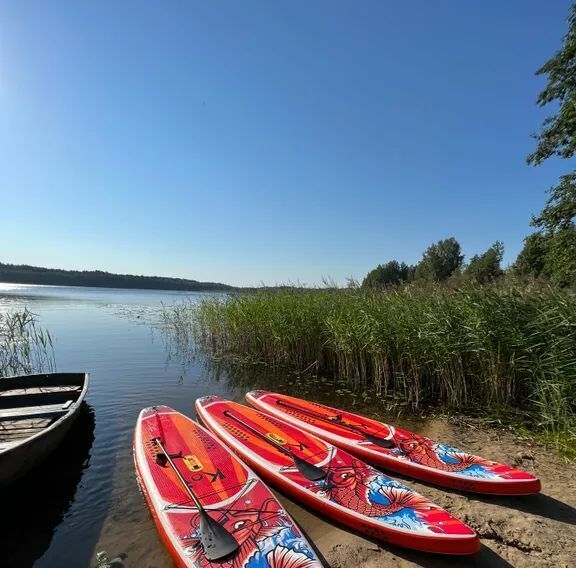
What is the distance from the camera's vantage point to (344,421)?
17.3 feet

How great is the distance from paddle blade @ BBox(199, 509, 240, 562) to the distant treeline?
71.0 meters

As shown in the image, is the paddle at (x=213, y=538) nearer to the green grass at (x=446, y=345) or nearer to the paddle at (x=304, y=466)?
the paddle at (x=304, y=466)

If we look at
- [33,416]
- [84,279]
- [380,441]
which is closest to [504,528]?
[380,441]

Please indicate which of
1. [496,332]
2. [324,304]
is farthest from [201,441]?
[324,304]

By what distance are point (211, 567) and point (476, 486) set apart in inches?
105

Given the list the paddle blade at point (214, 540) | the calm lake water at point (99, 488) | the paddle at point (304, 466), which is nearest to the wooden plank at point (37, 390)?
the calm lake water at point (99, 488)

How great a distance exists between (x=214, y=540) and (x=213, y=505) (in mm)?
472

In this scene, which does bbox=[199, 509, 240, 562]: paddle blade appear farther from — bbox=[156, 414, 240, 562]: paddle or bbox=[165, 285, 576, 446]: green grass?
bbox=[165, 285, 576, 446]: green grass

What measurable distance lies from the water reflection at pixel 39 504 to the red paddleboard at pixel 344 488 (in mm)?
1885

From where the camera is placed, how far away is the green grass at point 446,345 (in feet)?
16.5

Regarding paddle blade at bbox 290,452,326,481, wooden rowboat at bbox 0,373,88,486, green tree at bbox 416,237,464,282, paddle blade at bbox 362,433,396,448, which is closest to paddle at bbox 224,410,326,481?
paddle blade at bbox 290,452,326,481

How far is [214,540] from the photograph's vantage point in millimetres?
2652

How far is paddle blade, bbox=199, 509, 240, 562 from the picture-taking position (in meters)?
2.54

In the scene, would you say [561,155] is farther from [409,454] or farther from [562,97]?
[409,454]
